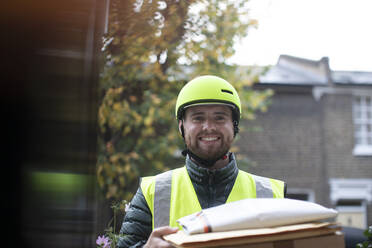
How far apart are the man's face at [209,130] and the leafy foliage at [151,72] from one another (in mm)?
1644

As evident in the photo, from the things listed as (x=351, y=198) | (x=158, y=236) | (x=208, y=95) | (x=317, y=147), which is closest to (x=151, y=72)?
(x=208, y=95)

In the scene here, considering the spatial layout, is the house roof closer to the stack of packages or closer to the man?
the man

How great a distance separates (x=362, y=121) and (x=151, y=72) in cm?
1021

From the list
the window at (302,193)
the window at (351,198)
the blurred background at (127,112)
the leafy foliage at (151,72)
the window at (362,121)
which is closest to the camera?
the blurred background at (127,112)

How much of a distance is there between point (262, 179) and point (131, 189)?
17.8 feet

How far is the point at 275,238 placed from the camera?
1441mm

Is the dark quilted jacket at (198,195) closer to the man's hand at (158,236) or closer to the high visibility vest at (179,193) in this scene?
the high visibility vest at (179,193)

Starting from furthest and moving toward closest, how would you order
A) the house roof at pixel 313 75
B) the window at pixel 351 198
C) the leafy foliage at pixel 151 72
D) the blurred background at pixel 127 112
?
the house roof at pixel 313 75 → the window at pixel 351 198 → the leafy foliage at pixel 151 72 → the blurred background at pixel 127 112

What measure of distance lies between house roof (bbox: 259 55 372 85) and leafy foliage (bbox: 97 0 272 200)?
5542 mm

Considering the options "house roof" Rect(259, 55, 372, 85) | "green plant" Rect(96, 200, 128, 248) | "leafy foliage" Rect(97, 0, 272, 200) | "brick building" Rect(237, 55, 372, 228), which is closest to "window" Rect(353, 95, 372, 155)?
"brick building" Rect(237, 55, 372, 228)

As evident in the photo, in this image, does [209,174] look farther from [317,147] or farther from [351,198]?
[351,198]

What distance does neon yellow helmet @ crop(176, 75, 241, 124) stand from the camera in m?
2.33

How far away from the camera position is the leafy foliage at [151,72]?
14.0ft

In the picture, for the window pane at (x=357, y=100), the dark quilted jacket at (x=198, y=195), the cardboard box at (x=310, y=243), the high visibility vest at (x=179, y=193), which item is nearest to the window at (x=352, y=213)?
the window pane at (x=357, y=100)
